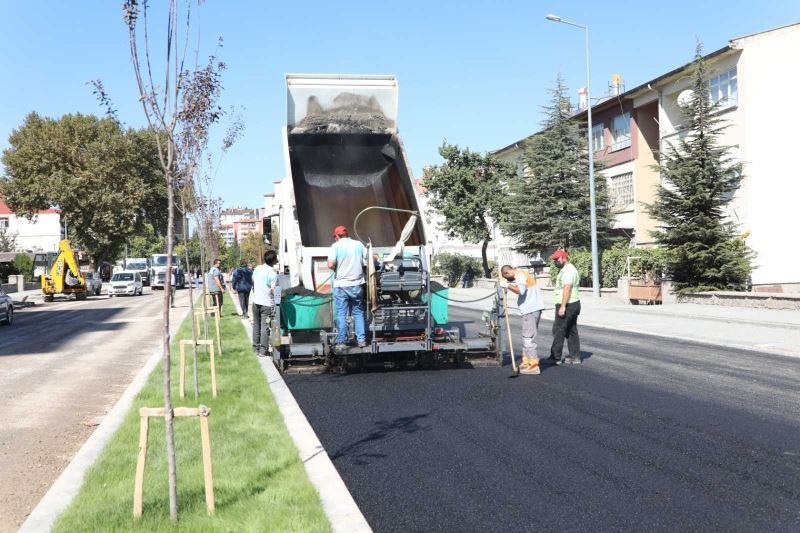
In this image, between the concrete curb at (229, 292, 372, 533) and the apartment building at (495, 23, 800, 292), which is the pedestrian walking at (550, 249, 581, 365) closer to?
the concrete curb at (229, 292, 372, 533)

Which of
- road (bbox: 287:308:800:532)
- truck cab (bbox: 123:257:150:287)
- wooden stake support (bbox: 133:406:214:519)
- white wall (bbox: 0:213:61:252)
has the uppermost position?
white wall (bbox: 0:213:61:252)

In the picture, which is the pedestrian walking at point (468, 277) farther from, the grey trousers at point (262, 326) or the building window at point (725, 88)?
the grey trousers at point (262, 326)

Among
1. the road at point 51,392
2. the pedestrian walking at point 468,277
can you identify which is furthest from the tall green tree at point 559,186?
the road at point 51,392

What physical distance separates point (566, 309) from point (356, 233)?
130 inches

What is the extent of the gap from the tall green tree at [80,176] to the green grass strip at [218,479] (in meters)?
49.0

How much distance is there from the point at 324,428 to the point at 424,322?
3.59m

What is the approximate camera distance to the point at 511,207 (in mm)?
37125

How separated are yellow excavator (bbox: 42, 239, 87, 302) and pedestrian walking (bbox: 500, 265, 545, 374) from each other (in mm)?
37199

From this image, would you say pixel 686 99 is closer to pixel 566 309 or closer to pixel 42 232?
pixel 566 309

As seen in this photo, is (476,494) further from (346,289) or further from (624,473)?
(346,289)

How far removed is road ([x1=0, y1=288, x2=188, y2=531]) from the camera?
19.7 ft

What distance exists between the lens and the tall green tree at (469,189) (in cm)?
4372

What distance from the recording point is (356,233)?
11.6 meters

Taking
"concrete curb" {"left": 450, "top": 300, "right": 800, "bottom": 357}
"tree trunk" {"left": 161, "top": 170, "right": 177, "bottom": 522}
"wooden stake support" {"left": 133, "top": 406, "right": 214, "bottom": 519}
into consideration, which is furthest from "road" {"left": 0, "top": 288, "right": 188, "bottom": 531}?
"concrete curb" {"left": 450, "top": 300, "right": 800, "bottom": 357}
